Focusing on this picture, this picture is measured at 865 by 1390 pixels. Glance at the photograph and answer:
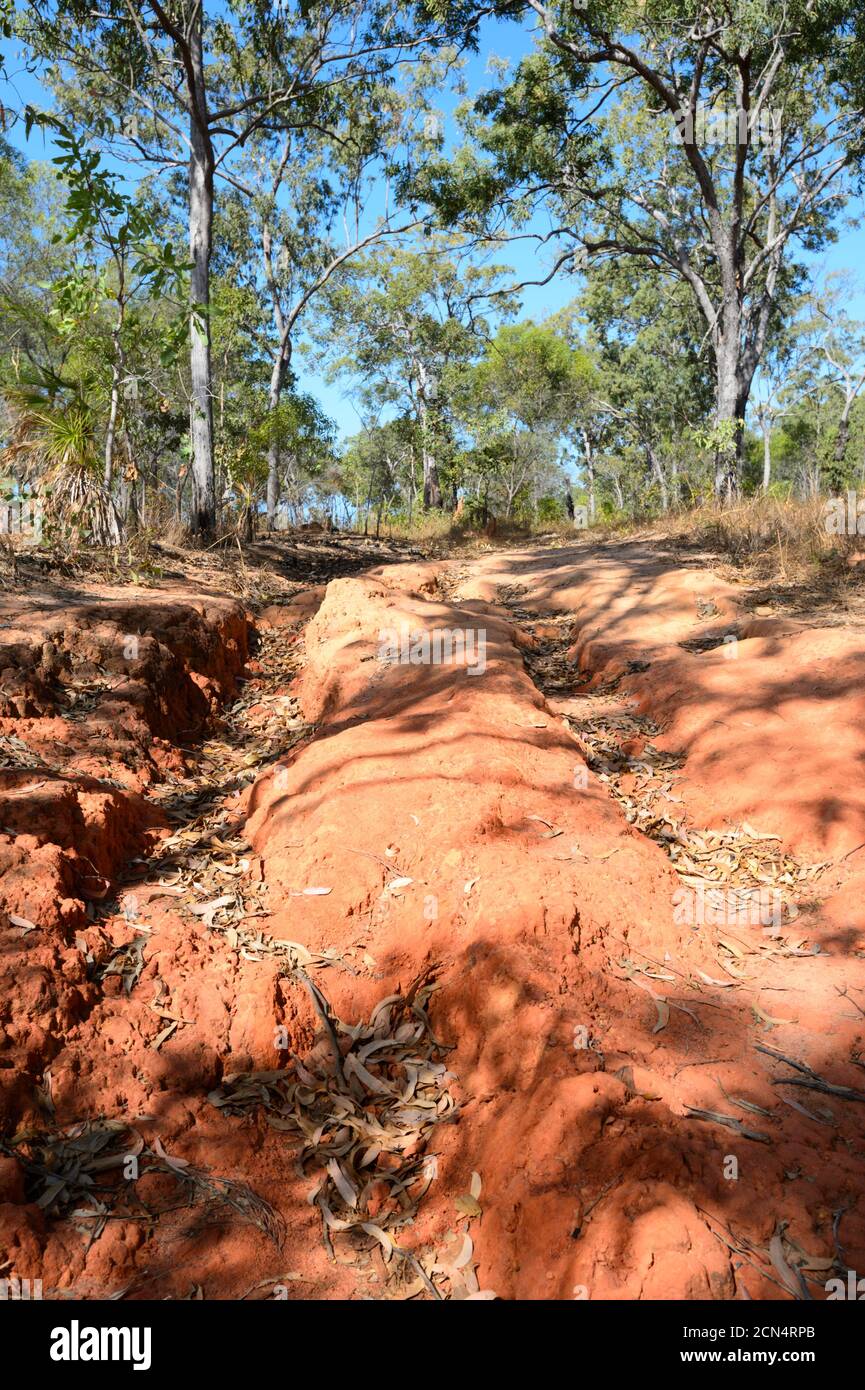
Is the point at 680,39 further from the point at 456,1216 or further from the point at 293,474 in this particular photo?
the point at 293,474

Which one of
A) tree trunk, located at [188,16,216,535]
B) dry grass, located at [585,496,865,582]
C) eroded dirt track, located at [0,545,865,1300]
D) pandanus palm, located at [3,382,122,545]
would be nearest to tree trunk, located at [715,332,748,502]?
dry grass, located at [585,496,865,582]

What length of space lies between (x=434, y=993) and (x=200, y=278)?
1060cm

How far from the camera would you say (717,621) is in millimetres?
6426

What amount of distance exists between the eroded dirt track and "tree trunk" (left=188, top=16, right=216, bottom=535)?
5.98 meters

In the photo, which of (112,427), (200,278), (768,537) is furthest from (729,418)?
(112,427)

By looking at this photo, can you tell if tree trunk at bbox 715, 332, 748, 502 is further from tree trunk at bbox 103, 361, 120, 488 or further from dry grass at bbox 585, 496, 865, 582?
tree trunk at bbox 103, 361, 120, 488

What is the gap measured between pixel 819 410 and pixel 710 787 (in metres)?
39.1

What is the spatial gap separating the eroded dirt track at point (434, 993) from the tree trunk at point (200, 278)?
598 cm

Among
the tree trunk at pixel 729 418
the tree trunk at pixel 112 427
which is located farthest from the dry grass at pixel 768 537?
Result: the tree trunk at pixel 112 427

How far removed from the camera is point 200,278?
10578 mm

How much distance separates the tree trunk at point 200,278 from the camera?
1038 centimetres

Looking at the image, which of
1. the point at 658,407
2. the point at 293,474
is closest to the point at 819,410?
the point at 658,407

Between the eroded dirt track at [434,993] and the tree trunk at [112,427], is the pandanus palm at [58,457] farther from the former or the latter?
the eroded dirt track at [434,993]
